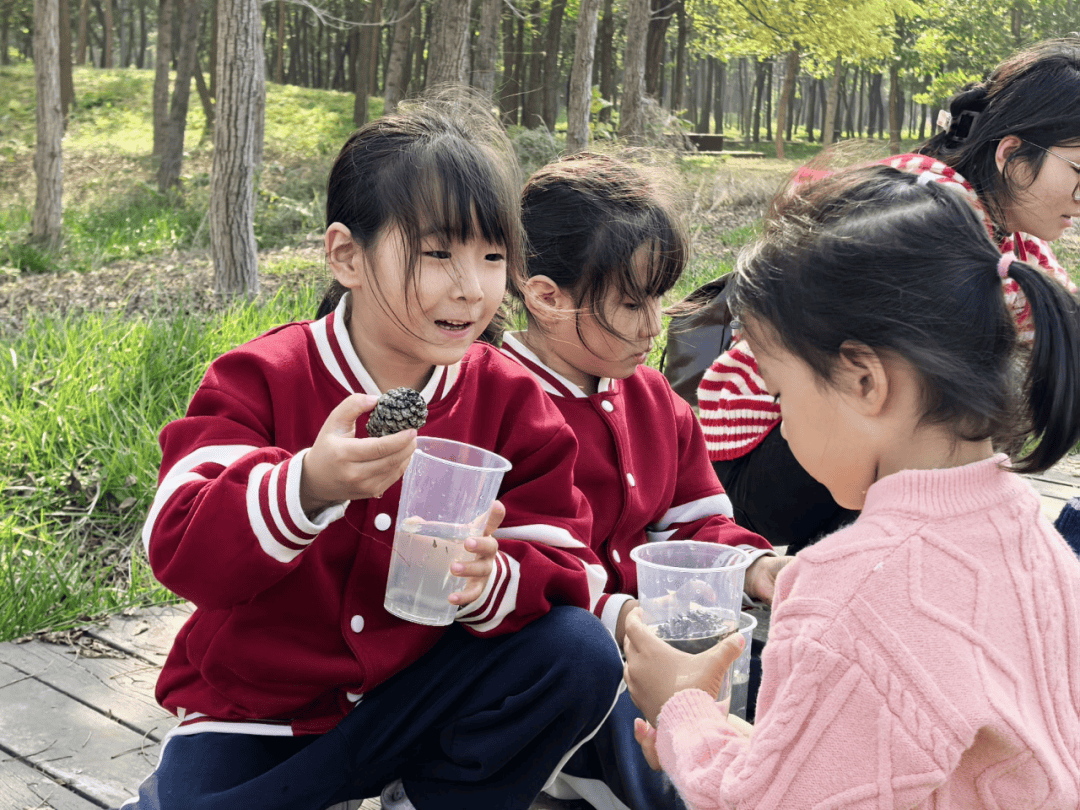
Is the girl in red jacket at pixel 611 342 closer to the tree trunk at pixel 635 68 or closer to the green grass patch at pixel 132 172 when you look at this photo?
the green grass patch at pixel 132 172

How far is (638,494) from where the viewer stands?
226 centimetres

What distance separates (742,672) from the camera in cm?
199

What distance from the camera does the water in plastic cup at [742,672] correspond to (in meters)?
1.80

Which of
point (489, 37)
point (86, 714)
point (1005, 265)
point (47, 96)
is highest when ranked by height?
point (489, 37)

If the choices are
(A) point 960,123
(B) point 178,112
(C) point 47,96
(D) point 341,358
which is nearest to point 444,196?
(D) point 341,358

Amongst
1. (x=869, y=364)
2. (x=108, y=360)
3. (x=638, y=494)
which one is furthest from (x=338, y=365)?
(x=108, y=360)

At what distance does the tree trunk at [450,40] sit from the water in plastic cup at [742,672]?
8.04 m

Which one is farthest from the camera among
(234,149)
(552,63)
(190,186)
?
(552,63)

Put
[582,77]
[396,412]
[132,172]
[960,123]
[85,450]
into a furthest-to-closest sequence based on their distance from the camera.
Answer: [132,172] < [582,77] < [85,450] < [960,123] < [396,412]

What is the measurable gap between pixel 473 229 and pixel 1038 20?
1205 inches

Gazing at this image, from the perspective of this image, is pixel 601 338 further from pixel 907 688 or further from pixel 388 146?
pixel 907 688

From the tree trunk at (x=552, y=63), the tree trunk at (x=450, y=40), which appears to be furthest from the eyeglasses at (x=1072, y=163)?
the tree trunk at (x=552, y=63)

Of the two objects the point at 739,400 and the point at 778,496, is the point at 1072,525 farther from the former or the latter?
A: the point at 739,400

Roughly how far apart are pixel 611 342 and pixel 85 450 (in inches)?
95.2
